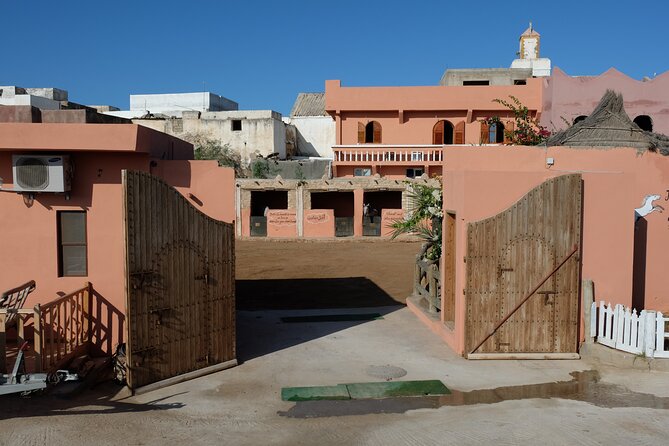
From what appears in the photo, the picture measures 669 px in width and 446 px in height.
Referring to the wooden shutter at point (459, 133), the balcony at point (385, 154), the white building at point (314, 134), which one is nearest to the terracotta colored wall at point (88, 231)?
the balcony at point (385, 154)

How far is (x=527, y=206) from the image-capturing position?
9.52 meters

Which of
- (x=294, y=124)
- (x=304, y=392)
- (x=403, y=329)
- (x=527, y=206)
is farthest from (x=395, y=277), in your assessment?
(x=294, y=124)

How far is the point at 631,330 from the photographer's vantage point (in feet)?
29.7

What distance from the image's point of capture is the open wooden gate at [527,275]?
947 cm

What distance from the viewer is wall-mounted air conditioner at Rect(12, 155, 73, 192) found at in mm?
8836

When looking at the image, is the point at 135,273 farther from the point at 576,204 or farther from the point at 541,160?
the point at 541,160

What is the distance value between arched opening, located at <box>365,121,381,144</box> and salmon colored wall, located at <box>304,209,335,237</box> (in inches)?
296

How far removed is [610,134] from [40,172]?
1027 centimetres

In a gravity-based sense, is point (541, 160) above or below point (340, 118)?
A: below

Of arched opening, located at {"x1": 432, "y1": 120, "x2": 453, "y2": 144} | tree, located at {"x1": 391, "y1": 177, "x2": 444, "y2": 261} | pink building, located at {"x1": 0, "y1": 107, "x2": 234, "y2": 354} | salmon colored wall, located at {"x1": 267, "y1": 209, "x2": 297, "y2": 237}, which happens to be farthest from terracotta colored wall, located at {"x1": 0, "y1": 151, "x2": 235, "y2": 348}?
arched opening, located at {"x1": 432, "y1": 120, "x2": 453, "y2": 144}

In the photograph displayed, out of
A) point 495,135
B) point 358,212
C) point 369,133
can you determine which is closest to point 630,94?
point 495,135

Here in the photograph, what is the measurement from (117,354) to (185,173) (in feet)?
9.59

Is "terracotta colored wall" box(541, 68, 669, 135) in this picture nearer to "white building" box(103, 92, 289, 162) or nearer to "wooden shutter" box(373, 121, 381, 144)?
"wooden shutter" box(373, 121, 381, 144)

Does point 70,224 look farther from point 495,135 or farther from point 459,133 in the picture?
point 495,135
